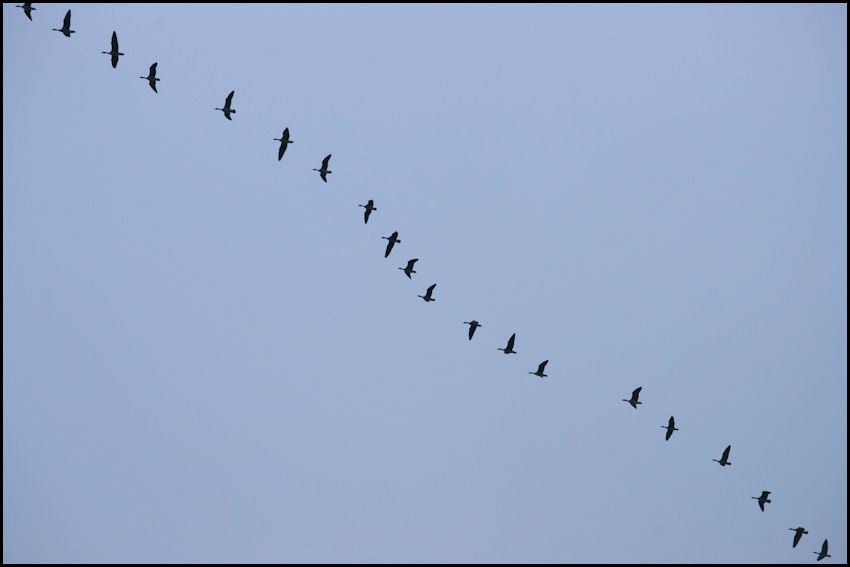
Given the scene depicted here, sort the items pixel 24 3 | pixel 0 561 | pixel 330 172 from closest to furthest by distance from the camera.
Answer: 1. pixel 24 3
2. pixel 330 172
3. pixel 0 561

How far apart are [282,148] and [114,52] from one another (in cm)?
1046

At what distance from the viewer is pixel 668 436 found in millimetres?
63812

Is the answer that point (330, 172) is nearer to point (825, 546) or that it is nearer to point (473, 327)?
point (473, 327)

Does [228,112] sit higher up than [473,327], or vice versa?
[228,112]

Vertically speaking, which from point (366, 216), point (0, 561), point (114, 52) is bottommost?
point (0, 561)

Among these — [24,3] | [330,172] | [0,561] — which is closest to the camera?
[24,3]

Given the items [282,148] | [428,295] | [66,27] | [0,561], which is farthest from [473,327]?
[0,561]

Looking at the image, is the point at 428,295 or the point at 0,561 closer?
the point at 428,295

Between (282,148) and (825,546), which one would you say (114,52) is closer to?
(282,148)

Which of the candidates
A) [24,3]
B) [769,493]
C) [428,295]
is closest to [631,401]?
[769,493]

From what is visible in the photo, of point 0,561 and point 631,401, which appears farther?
point 0,561

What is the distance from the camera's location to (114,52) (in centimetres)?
6116

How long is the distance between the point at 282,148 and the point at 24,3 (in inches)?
611

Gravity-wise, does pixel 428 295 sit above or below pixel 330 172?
below
